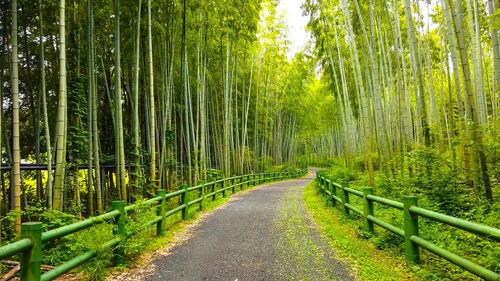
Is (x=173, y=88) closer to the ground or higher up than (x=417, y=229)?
higher up

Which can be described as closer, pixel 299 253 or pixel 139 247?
pixel 299 253

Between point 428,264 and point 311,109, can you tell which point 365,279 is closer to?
point 428,264

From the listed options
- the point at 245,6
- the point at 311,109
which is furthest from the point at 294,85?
the point at 245,6

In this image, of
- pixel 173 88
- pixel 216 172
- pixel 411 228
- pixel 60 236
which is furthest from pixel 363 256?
pixel 173 88

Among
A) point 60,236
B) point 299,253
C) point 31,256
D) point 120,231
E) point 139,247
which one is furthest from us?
point 139,247

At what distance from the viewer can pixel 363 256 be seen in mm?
3158

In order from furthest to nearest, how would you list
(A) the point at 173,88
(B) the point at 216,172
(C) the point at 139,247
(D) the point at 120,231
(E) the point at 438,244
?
(A) the point at 173,88 → (B) the point at 216,172 → (C) the point at 139,247 → (D) the point at 120,231 → (E) the point at 438,244

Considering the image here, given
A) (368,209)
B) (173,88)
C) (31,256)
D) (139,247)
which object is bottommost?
(139,247)

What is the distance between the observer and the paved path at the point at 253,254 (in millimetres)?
2803

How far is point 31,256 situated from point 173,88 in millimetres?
8244

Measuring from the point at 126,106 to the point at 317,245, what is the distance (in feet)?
31.2

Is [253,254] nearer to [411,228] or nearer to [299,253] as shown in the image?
[299,253]

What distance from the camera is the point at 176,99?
1056 centimetres

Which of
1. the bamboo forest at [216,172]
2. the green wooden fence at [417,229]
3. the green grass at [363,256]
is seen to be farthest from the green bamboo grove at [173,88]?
the green grass at [363,256]
